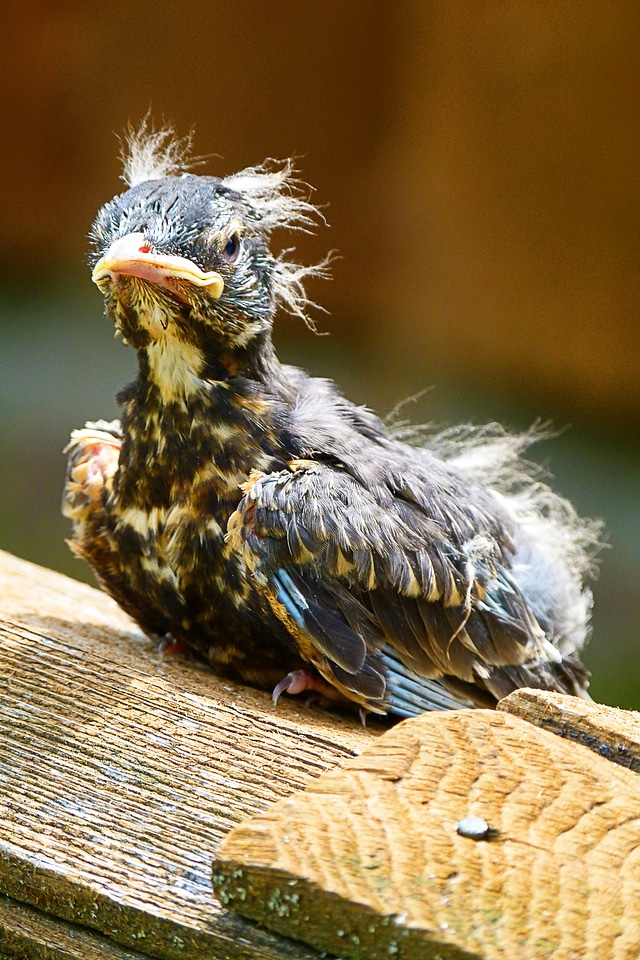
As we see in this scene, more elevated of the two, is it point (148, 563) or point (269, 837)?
point (148, 563)

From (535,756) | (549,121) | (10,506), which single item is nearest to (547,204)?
(549,121)

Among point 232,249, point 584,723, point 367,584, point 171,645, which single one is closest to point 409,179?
point 232,249

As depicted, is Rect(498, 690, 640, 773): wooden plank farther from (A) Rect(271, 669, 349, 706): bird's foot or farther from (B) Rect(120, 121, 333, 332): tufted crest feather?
(B) Rect(120, 121, 333, 332): tufted crest feather

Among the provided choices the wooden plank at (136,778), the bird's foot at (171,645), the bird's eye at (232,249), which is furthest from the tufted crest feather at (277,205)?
the wooden plank at (136,778)

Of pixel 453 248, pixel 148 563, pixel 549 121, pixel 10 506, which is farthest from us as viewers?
pixel 453 248

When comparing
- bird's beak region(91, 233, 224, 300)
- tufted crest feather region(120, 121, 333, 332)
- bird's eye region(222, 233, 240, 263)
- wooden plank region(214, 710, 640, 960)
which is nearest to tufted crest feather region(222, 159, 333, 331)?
tufted crest feather region(120, 121, 333, 332)

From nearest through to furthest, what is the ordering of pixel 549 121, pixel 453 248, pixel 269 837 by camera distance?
1. pixel 269 837
2. pixel 549 121
3. pixel 453 248

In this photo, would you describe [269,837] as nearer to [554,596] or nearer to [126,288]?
[126,288]
